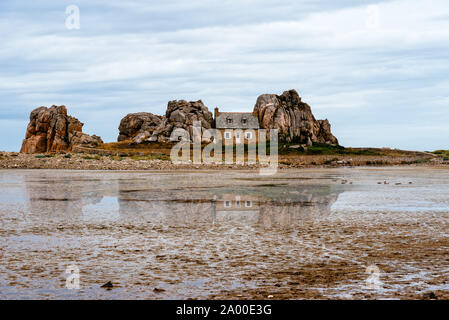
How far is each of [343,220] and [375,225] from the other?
1.23 meters

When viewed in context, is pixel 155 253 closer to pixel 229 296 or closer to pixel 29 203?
pixel 229 296

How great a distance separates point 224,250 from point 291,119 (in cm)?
12580

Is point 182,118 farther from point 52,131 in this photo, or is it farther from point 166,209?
point 166,209

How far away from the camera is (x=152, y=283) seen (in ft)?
Answer: 22.3

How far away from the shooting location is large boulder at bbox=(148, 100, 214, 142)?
118312 millimetres

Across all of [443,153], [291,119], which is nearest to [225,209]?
[291,119]

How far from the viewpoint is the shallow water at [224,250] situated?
6516 millimetres

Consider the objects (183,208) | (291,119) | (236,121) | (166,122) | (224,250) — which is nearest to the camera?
(224,250)

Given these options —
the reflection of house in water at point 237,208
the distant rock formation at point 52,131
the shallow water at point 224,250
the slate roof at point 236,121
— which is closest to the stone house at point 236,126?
the slate roof at point 236,121

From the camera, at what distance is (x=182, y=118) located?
394 ft

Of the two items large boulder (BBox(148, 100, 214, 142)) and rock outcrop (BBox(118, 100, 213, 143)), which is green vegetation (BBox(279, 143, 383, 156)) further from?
rock outcrop (BBox(118, 100, 213, 143))

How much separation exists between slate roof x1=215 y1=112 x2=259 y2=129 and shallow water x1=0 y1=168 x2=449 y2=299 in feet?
358

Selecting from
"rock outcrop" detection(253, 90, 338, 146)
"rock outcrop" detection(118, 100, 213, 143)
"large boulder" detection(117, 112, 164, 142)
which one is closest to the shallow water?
"rock outcrop" detection(118, 100, 213, 143)
